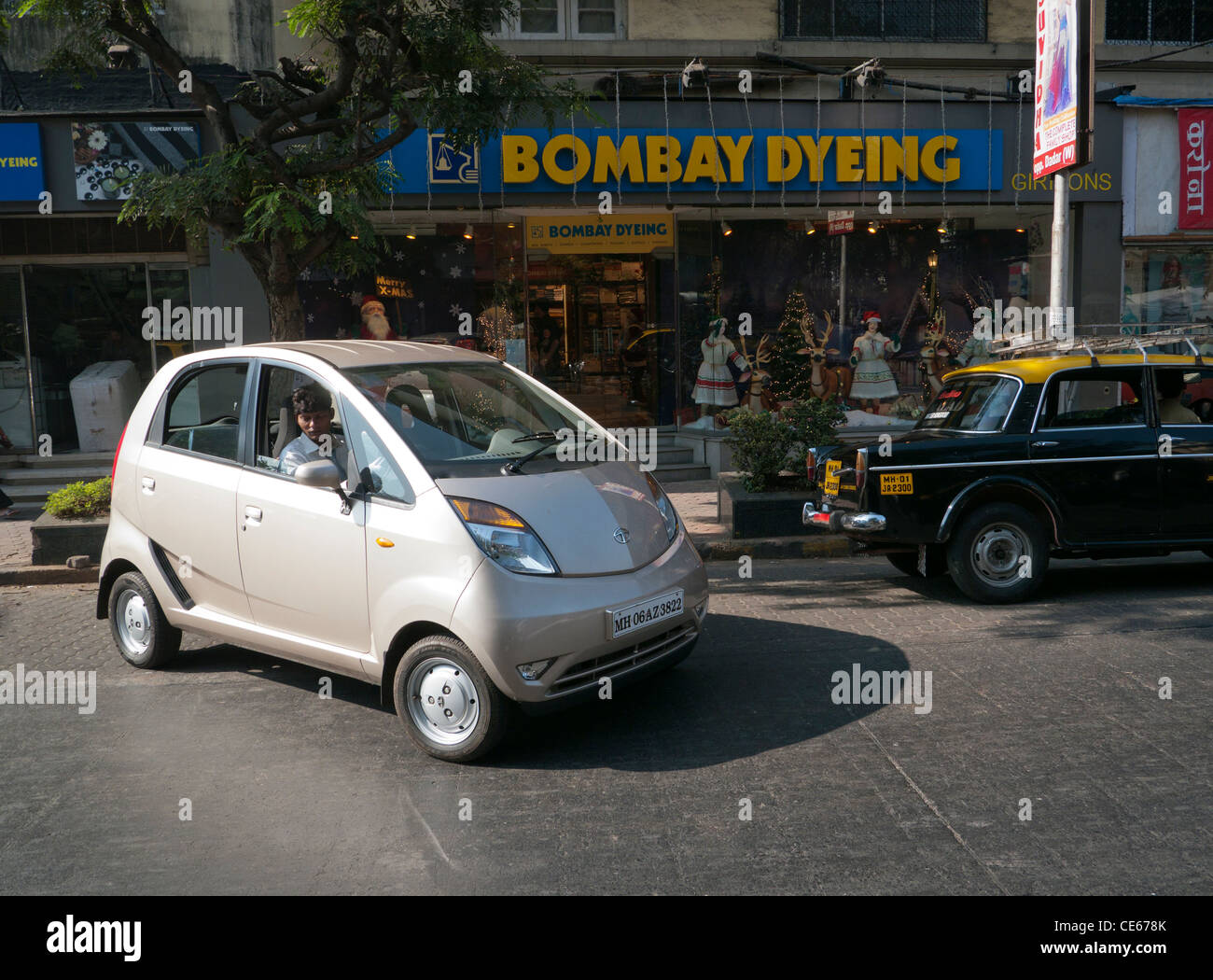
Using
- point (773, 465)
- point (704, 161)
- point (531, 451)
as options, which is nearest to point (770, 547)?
point (773, 465)

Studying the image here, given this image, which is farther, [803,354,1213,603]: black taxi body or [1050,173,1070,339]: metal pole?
[1050,173,1070,339]: metal pole

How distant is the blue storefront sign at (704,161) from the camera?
45.8 ft

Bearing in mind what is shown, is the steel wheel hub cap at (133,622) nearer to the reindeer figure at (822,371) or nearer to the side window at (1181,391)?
the side window at (1181,391)

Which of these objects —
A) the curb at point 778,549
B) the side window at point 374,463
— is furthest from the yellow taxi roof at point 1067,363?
the side window at point 374,463

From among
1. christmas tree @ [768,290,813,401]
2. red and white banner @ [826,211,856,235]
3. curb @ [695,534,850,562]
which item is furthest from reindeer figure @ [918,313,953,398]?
curb @ [695,534,850,562]

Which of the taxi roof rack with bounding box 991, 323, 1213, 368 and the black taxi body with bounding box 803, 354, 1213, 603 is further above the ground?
the taxi roof rack with bounding box 991, 323, 1213, 368

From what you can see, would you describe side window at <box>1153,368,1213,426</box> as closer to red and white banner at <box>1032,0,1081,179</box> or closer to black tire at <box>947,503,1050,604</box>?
black tire at <box>947,503,1050,604</box>

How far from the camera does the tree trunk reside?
32.6 feet

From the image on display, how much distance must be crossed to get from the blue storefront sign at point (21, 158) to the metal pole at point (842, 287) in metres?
10.8

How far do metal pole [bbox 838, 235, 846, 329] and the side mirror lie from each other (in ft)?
38.8

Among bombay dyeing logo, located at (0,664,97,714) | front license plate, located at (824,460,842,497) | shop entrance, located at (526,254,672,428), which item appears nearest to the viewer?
bombay dyeing logo, located at (0,664,97,714)

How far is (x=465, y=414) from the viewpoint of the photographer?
5727mm
